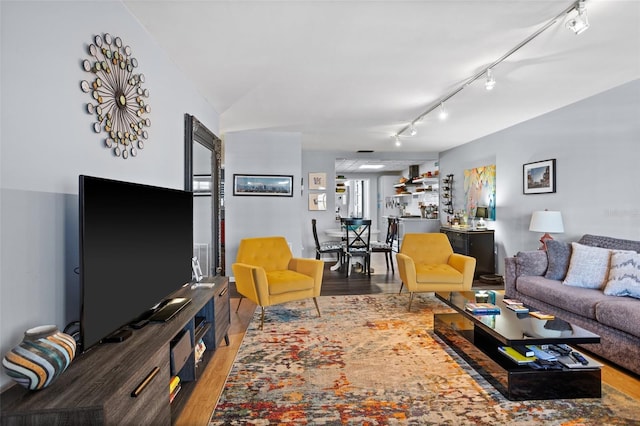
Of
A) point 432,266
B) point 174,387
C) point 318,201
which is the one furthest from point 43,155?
point 318,201

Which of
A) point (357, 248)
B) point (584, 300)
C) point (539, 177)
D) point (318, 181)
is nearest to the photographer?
point (584, 300)

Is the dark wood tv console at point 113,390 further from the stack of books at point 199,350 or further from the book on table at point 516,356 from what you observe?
the book on table at point 516,356

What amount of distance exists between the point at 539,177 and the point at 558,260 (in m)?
1.69

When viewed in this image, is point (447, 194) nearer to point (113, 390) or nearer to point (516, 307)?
point (516, 307)

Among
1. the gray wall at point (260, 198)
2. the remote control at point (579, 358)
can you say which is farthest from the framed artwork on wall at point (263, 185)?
the remote control at point (579, 358)

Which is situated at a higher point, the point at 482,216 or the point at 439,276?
the point at 482,216

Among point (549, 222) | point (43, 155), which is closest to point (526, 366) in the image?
point (549, 222)

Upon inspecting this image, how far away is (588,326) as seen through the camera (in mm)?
2840

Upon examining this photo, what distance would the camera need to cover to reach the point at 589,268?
A: 326cm

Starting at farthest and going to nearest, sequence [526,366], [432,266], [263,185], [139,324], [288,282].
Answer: [263,185], [432,266], [288,282], [526,366], [139,324]

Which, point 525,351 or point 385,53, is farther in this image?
point 385,53

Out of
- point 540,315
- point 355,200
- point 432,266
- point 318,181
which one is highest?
point 318,181

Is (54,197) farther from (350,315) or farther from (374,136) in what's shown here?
(374,136)

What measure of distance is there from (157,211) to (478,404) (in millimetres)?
2298
